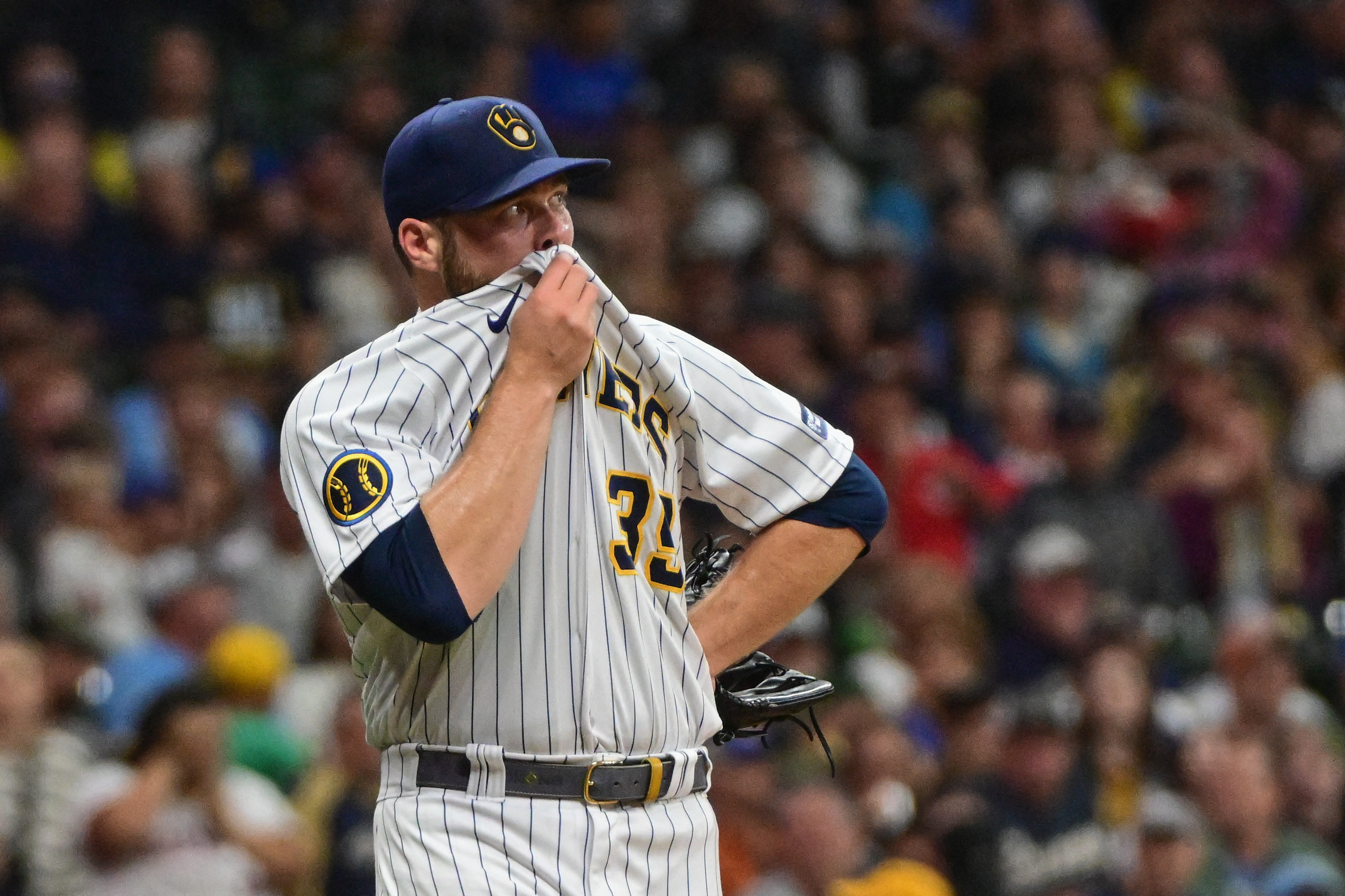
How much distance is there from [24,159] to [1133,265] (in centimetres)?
533

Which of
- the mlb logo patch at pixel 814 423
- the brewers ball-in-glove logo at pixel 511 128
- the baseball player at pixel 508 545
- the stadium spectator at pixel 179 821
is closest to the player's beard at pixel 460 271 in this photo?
the baseball player at pixel 508 545

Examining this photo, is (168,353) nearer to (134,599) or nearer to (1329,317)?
(134,599)

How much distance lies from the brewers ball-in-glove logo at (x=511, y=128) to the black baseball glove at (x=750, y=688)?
728 millimetres

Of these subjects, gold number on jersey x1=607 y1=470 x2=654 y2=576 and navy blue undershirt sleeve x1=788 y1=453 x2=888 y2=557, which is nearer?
gold number on jersey x1=607 y1=470 x2=654 y2=576

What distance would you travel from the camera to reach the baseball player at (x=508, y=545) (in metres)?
2.52

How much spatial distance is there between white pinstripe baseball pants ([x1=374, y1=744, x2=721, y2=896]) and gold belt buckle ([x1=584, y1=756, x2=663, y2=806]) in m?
0.01

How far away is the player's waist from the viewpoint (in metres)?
2.62

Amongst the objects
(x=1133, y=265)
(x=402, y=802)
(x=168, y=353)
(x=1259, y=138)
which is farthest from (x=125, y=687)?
(x=1259, y=138)

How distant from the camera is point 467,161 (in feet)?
8.87

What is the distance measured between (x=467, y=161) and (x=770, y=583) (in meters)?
0.83

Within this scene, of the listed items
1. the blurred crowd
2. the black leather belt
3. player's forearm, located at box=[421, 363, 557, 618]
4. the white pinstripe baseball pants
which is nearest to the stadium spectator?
the blurred crowd

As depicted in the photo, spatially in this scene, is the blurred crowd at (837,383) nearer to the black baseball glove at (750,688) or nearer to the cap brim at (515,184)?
the black baseball glove at (750,688)

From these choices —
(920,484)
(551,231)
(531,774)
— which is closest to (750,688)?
(531,774)

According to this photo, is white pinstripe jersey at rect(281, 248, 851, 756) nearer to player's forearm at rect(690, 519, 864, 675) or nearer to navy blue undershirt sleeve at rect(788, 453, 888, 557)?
player's forearm at rect(690, 519, 864, 675)
